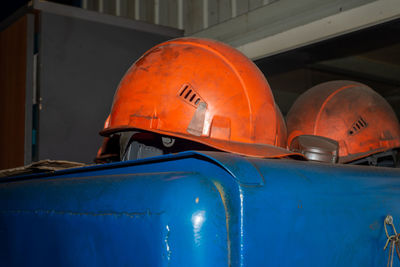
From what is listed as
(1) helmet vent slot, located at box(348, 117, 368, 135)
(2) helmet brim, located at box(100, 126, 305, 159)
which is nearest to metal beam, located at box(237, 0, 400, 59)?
(1) helmet vent slot, located at box(348, 117, 368, 135)

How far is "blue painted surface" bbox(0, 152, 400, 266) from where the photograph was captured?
725mm

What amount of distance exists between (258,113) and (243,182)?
0.67 metres

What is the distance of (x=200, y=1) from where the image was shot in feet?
10.8

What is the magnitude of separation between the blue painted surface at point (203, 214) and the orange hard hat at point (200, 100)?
35 centimetres

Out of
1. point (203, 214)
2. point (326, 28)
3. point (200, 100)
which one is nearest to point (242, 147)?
point (200, 100)

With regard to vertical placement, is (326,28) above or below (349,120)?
above

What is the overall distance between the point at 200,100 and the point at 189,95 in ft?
0.12

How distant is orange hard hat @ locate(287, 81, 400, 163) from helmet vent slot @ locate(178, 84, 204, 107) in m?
0.58

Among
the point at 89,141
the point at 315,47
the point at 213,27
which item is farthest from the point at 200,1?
the point at 89,141

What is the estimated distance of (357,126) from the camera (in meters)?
1.83

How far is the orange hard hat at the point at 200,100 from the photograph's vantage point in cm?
133

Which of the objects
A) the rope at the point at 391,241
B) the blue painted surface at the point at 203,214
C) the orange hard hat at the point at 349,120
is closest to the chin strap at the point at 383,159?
the orange hard hat at the point at 349,120

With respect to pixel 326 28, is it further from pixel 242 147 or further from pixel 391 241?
pixel 391 241

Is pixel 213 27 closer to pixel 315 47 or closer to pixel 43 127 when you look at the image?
pixel 315 47
